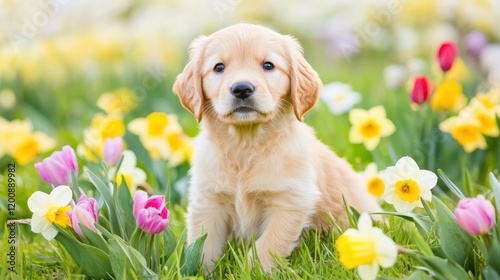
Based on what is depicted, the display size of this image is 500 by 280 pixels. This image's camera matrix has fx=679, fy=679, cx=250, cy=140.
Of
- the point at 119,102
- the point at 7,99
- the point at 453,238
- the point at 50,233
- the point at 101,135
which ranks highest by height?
the point at 50,233

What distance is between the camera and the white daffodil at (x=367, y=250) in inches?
73.0

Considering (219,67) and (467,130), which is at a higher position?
(219,67)

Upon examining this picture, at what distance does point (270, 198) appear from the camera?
8.32ft

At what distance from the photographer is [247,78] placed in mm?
2393

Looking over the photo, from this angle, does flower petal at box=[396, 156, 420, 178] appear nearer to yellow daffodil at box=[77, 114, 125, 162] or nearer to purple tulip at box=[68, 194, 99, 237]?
purple tulip at box=[68, 194, 99, 237]

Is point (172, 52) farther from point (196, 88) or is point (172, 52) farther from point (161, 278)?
point (161, 278)

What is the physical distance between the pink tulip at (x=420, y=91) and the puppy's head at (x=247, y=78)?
87cm

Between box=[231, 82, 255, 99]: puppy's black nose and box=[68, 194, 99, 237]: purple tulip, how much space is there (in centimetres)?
61

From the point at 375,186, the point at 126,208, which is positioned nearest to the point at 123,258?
the point at 126,208

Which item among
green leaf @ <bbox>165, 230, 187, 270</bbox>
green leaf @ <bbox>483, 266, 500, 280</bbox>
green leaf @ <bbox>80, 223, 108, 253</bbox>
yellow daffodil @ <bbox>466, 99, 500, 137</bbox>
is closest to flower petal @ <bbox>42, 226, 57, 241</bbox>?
green leaf @ <bbox>80, 223, 108, 253</bbox>

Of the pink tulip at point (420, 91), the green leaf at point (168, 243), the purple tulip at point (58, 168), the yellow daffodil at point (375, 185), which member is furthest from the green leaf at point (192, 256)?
the pink tulip at point (420, 91)

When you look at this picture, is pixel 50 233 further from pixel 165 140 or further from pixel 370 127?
pixel 370 127

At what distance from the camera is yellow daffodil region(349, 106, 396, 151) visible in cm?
340

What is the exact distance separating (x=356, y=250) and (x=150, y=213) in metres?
0.66
